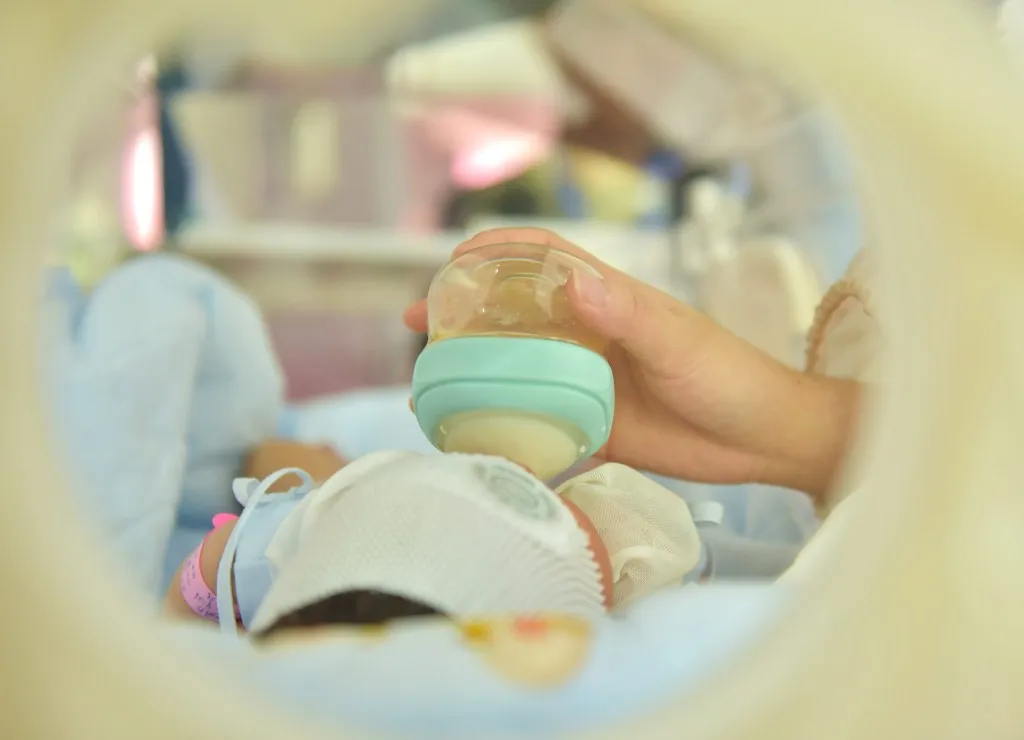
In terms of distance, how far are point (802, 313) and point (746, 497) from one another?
20cm

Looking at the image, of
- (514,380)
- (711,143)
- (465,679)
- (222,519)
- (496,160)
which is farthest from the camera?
(496,160)

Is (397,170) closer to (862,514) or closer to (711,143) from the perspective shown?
(711,143)

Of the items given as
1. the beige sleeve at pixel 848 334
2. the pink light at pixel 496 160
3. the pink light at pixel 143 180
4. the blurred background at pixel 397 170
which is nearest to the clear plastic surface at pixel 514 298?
the beige sleeve at pixel 848 334

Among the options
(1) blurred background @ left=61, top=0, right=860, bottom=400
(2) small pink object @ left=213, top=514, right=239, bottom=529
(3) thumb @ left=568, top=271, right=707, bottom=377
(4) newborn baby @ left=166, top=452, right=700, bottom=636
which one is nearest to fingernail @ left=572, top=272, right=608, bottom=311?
(3) thumb @ left=568, top=271, right=707, bottom=377

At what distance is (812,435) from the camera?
556 mm

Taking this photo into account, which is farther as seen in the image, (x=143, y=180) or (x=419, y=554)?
(x=143, y=180)

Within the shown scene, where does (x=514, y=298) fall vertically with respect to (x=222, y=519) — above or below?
above

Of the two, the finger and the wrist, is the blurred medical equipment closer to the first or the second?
the wrist

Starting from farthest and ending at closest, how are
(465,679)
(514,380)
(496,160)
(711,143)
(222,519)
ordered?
(496,160)
(711,143)
(222,519)
(514,380)
(465,679)

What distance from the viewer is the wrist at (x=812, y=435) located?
1.65ft

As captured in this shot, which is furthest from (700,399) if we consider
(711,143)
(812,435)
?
(711,143)

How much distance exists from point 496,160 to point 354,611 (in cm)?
114

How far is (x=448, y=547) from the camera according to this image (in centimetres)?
38

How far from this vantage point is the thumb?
0.49 meters
